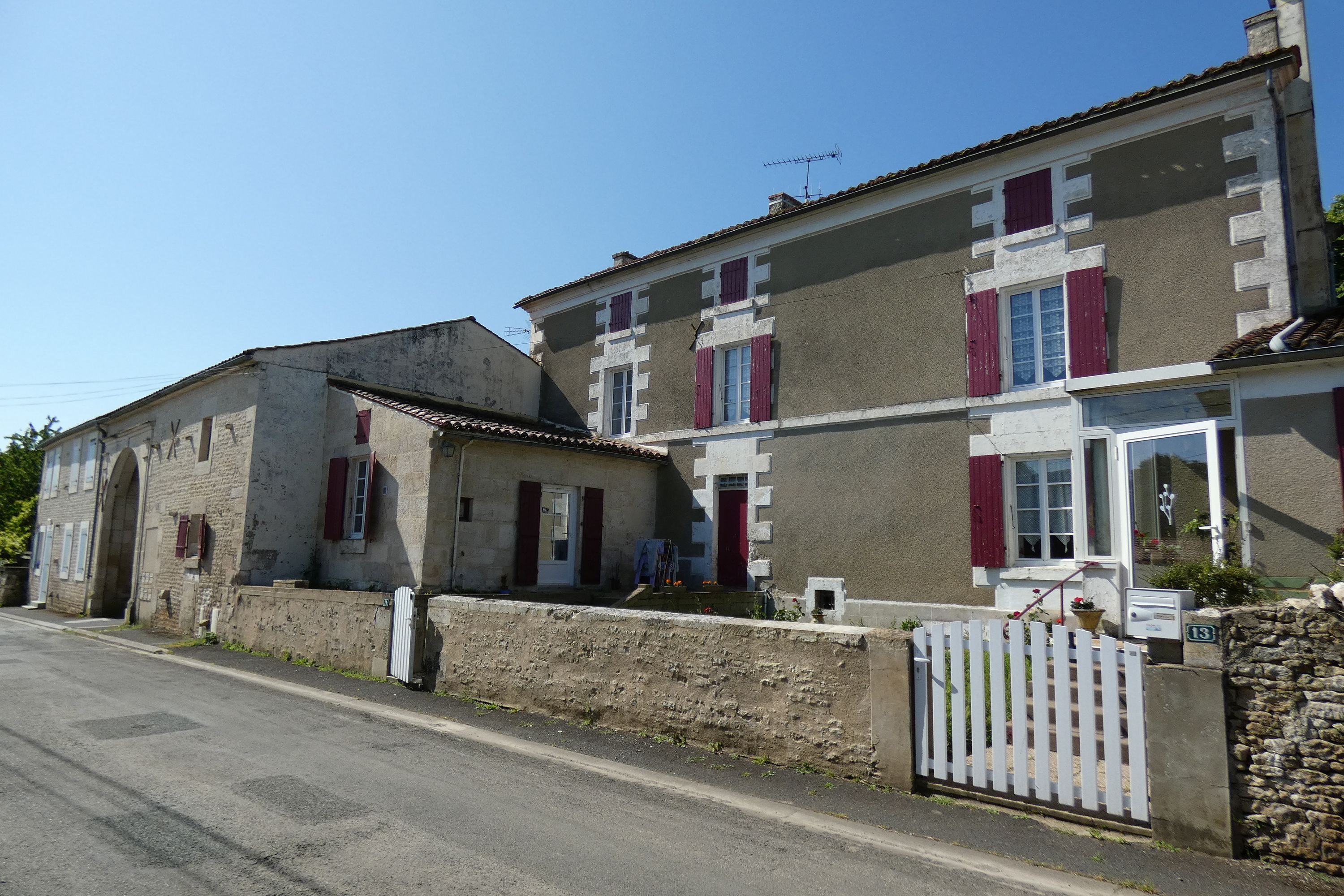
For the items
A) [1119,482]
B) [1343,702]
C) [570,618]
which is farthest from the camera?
[1119,482]

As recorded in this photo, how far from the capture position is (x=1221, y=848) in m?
3.84

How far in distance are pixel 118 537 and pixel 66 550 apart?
370cm

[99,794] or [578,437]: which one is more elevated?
[578,437]

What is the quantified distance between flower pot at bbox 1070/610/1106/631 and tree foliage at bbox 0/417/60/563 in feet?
104

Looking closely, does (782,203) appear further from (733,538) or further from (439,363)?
(439,363)

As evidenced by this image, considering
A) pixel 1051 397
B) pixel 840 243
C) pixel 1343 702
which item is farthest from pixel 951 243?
pixel 1343 702

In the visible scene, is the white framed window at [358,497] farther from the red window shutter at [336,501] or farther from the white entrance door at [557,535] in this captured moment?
the white entrance door at [557,535]

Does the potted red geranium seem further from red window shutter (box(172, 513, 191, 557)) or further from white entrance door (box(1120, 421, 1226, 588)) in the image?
red window shutter (box(172, 513, 191, 557))

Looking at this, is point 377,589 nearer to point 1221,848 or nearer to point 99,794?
point 99,794

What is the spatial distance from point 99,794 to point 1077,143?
472 inches

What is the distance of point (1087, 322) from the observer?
9461 millimetres

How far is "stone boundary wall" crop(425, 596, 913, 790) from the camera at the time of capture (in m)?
5.08

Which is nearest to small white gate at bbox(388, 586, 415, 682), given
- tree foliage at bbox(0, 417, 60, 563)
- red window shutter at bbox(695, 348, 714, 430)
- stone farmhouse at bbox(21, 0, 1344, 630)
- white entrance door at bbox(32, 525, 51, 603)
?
stone farmhouse at bbox(21, 0, 1344, 630)

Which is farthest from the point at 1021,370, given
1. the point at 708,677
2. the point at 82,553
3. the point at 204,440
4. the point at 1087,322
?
the point at 82,553
